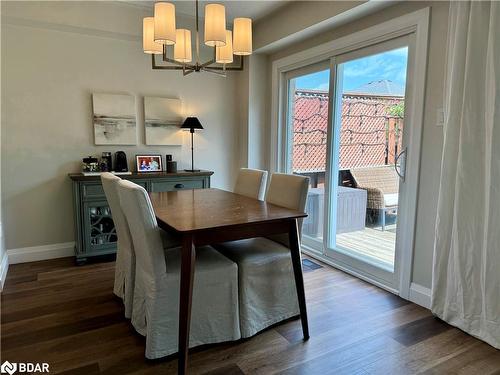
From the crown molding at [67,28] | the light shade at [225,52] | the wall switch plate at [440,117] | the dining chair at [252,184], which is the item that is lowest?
the dining chair at [252,184]

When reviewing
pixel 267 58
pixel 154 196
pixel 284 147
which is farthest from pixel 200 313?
pixel 267 58

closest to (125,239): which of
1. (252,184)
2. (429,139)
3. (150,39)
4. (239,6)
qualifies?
(252,184)

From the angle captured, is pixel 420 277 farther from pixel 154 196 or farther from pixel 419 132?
pixel 154 196

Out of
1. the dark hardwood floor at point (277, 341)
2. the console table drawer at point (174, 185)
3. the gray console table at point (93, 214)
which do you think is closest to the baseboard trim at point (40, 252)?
the gray console table at point (93, 214)

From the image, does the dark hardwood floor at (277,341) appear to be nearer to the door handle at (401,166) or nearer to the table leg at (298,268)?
the table leg at (298,268)

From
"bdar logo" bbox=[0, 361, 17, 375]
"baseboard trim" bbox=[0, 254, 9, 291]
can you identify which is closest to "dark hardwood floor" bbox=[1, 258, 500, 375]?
"bdar logo" bbox=[0, 361, 17, 375]

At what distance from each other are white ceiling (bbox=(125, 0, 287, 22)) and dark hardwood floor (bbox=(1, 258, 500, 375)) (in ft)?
9.19

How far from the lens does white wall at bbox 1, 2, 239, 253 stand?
10.5 feet

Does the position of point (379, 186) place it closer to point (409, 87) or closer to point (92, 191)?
point (409, 87)

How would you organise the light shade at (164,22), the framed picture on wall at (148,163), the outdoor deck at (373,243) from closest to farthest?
1. the light shade at (164,22)
2. the outdoor deck at (373,243)
3. the framed picture on wall at (148,163)

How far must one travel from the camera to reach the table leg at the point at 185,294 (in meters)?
1.71

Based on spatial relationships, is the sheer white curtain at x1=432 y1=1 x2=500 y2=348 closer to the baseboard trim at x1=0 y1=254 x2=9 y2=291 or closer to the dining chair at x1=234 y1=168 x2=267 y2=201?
the dining chair at x1=234 y1=168 x2=267 y2=201

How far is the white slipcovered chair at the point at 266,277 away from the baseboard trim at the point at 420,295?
95 centimetres

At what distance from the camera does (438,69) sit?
2.34 m
